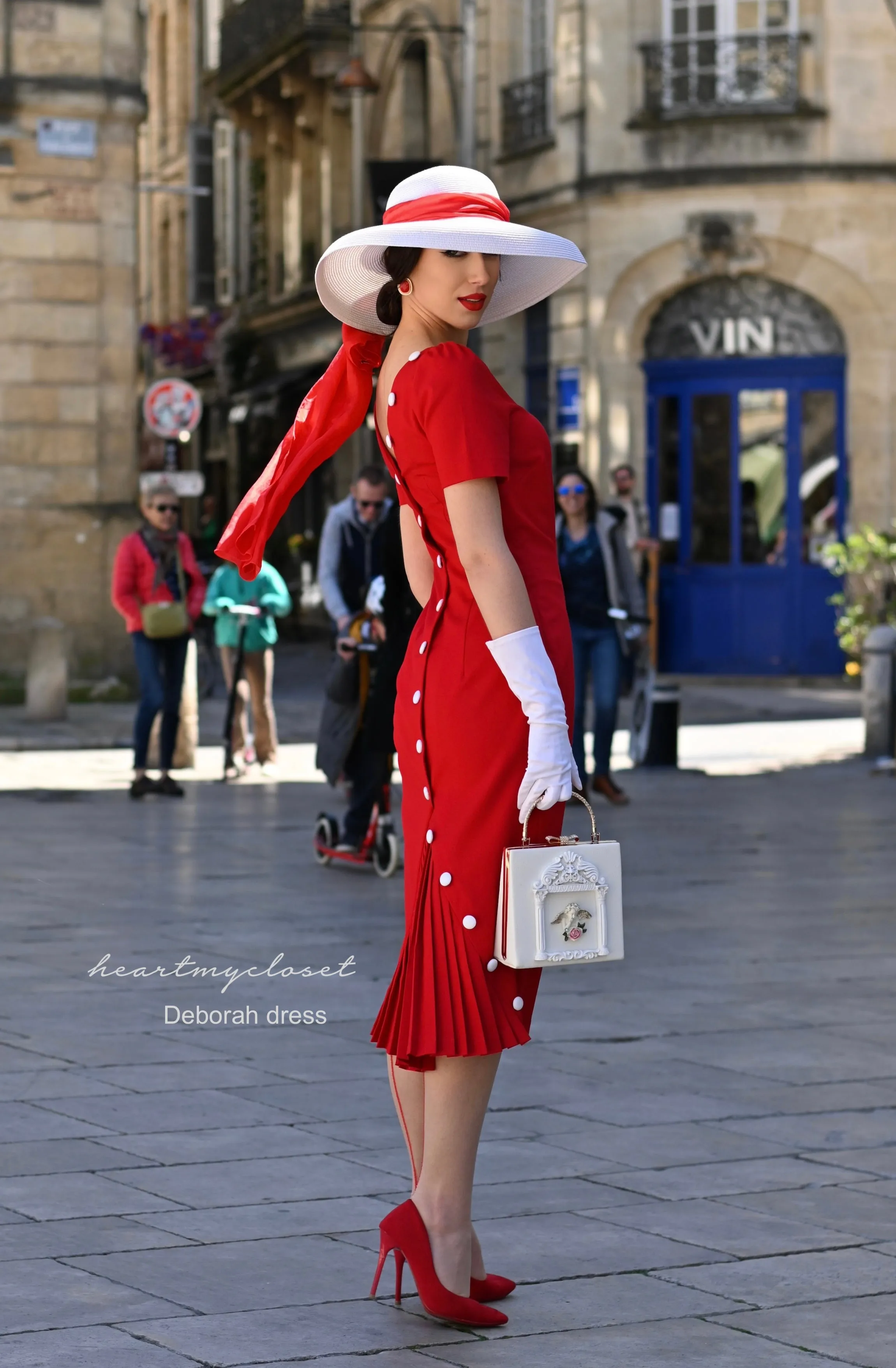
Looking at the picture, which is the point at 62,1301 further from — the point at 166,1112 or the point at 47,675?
the point at 47,675

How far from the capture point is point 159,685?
13.9m

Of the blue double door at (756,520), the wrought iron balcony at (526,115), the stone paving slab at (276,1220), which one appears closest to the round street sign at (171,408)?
the blue double door at (756,520)

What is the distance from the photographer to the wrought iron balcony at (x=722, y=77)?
1011 inches

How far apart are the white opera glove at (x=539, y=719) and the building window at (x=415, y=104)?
2998 centimetres

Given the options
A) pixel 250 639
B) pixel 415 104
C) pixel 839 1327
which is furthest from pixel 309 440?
pixel 415 104

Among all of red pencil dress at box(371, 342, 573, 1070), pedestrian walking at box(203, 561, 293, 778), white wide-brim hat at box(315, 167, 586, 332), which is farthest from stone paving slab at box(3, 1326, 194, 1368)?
pedestrian walking at box(203, 561, 293, 778)

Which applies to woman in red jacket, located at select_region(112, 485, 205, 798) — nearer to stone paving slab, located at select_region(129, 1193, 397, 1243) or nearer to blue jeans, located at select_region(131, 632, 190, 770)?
blue jeans, located at select_region(131, 632, 190, 770)

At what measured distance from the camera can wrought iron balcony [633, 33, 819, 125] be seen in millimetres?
25672

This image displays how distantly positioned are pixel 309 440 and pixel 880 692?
12040mm

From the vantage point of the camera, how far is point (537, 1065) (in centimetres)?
655

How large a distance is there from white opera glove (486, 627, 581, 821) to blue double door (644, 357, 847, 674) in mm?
21685

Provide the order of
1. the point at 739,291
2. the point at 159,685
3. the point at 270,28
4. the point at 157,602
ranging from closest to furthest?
the point at 157,602 < the point at 159,685 < the point at 739,291 < the point at 270,28

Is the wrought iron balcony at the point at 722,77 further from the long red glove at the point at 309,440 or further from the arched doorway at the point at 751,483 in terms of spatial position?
the long red glove at the point at 309,440

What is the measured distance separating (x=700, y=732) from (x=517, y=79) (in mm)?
11785
